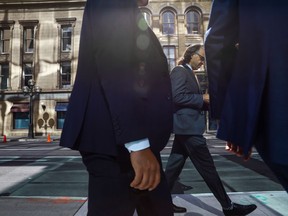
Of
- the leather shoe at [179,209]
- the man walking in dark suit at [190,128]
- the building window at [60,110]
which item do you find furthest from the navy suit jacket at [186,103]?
the building window at [60,110]

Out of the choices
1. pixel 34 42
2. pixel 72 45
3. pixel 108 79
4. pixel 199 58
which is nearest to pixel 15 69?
pixel 34 42

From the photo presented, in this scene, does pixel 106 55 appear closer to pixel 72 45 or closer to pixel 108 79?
pixel 108 79

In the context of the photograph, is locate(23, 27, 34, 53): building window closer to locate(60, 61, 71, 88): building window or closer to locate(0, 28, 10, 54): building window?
locate(0, 28, 10, 54): building window

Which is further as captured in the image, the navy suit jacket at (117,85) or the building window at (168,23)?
the building window at (168,23)

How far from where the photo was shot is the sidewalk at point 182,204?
10.6ft

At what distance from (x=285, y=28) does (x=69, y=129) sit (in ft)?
3.47

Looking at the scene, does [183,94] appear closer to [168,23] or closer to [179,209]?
[179,209]

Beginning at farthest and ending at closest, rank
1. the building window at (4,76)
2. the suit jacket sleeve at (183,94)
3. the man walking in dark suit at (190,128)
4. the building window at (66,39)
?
the building window at (4,76), the building window at (66,39), the suit jacket sleeve at (183,94), the man walking in dark suit at (190,128)

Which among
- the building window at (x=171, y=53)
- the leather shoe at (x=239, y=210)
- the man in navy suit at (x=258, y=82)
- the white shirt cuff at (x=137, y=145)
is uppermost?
the building window at (x=171, y=53)

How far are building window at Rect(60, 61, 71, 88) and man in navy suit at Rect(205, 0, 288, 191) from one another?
2764 cm

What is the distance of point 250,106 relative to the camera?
48.9 inches

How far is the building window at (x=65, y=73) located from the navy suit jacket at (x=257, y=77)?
90.7ft

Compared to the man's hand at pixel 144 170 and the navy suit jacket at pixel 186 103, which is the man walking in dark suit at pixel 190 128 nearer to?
the navy suit jacket at pixel 186 103

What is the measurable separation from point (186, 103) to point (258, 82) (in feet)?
6.72
